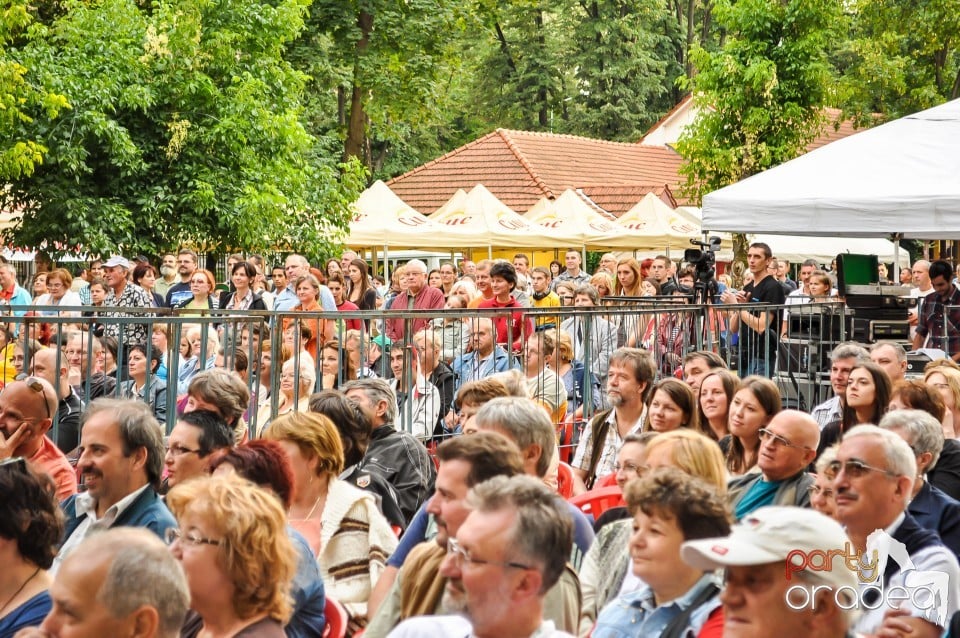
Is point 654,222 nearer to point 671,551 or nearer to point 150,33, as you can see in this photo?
point 150,33

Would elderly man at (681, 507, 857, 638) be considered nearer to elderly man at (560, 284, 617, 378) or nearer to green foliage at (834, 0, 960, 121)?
elderly man at (560, 284, 617, 378)

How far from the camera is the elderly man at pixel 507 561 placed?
10.9 ft

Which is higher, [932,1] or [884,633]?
[932,1]

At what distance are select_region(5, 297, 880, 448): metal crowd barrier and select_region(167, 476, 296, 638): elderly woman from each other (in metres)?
3.76

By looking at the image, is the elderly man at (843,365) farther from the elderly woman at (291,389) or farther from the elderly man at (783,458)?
the elderly woman at (291,389)

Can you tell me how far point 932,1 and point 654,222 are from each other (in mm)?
6869

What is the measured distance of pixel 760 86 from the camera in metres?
26.1

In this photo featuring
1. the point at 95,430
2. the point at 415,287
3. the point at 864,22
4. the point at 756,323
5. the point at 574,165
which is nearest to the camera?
the point at 95,430

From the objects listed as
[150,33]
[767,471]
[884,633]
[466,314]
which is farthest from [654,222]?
[884,633]

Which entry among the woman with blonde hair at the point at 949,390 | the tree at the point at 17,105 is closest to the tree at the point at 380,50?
the tree at the point at 17,105

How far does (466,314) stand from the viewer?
9016mm

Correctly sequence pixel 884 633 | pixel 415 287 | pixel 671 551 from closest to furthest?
pixel 671 551 < pixel 884 633 < pixel 415 287

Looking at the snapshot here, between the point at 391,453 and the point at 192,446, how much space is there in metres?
1.28

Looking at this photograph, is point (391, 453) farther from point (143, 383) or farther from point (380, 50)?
point (380, 50)
